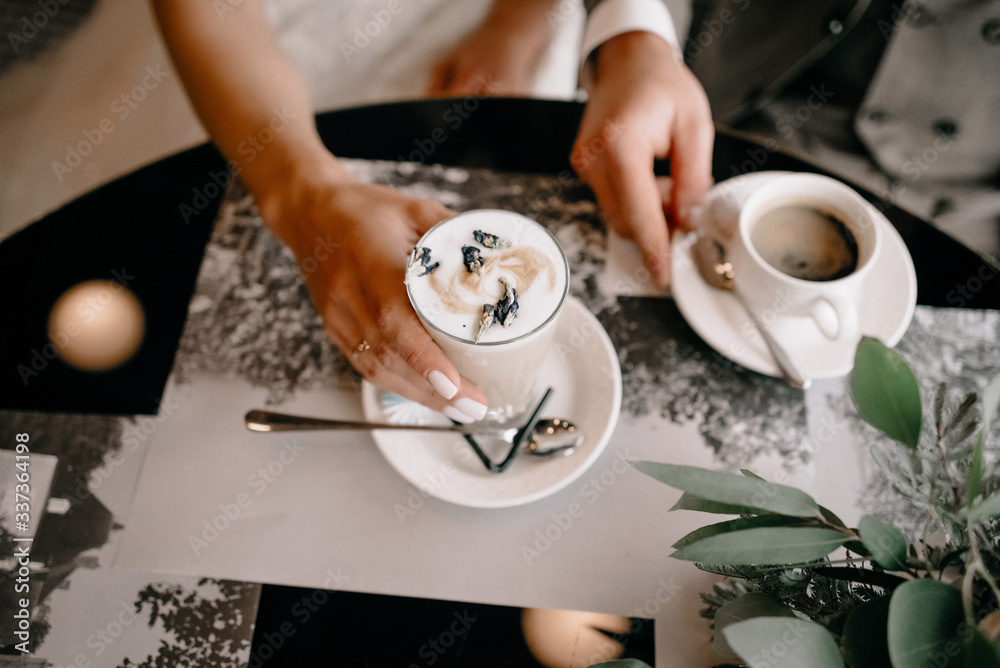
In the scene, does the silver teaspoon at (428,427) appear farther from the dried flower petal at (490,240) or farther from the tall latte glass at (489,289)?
the dried flower petal at (490,240)

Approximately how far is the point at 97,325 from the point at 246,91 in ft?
1.55

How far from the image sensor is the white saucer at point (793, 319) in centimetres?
77

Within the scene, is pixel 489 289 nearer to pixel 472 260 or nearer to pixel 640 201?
pixel 472 260

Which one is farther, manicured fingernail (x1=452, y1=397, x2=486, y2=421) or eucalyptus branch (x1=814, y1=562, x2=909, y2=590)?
manicured fingernail (x1=452, y1=397, x2=486, y2=421)

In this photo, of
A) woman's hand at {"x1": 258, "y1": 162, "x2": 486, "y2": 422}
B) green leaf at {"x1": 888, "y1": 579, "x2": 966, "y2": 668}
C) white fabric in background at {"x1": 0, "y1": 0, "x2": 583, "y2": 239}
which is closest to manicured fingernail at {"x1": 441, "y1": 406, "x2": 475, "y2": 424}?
woman's hand at {"x1": 258, "y1": 162, "x2": 486, "y2": 422}

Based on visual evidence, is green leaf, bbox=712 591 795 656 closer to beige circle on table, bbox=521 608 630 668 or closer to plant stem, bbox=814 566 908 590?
plant stem, bbox=814 566 908 590

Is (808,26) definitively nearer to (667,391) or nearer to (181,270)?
(667,391)

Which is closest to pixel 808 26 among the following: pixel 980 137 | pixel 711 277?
pixel 980 137

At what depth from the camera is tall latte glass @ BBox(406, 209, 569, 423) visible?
0.60 m

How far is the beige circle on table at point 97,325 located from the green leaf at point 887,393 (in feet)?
3.02

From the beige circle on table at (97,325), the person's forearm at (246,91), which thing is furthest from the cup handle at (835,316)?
the beige circle on table at (97,325)

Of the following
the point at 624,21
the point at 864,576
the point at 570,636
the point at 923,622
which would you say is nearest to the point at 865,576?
the point at 864,576

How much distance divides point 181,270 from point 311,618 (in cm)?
57

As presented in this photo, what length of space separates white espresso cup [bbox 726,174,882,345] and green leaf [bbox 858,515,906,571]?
41cm
